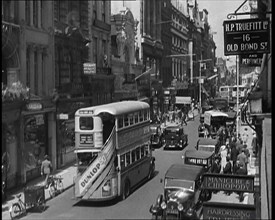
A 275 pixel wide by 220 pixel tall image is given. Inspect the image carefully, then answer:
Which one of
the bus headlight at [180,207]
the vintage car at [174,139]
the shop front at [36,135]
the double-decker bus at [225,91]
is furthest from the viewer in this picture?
the double-decker bus at [225,91]

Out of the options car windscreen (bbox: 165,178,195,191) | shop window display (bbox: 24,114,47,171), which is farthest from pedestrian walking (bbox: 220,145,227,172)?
shop window display (bbox: 24,114,47,171)

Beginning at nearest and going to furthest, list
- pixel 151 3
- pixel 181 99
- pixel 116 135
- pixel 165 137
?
1. pixel 116 135
2. pixel 165 137
3. pixel 151 3
4. pixel 181 99

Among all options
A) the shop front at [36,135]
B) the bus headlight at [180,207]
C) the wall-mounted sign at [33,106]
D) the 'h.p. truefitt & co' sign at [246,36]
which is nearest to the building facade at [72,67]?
the shop front at [36,135]

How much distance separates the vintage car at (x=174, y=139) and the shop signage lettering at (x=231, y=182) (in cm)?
1817

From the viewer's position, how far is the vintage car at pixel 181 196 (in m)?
12.4

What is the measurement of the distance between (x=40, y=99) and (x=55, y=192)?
4.83 m

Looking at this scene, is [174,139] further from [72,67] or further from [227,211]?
[227,211]

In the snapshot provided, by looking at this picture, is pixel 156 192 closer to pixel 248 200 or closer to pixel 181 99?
pixel 248 200

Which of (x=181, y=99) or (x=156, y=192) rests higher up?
(x=181, y=99)

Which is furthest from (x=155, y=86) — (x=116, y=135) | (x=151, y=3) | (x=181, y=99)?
(x=116, y=135)

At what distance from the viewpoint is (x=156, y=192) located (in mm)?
17109

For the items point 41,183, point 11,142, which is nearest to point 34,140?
point 11,142

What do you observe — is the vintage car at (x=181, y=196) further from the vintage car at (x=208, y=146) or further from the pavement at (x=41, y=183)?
the vintage car at (x=208, y=146)

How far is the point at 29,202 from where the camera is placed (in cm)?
1437
